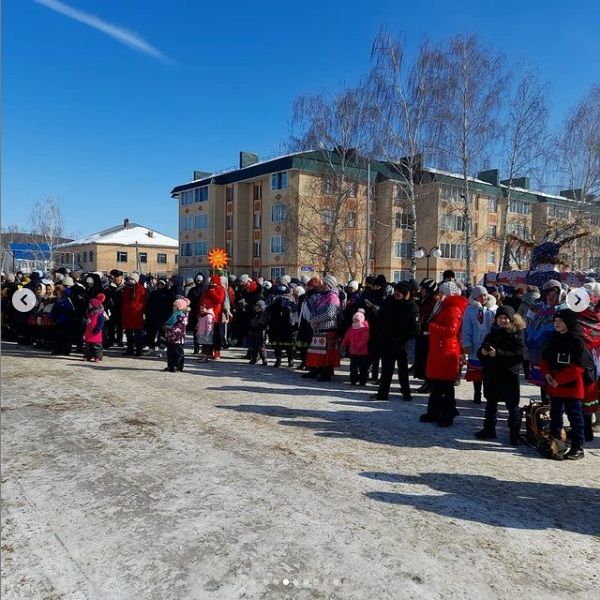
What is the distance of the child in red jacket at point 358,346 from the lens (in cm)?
884

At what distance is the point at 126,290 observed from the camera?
11.5 metres

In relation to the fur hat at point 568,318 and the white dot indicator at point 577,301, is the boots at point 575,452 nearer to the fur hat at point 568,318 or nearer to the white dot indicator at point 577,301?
the fur hat at point 568,318

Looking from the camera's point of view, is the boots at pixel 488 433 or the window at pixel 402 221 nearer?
the boots at pixel 488 433

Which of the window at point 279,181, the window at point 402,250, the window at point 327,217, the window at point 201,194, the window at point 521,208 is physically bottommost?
the window at point 402,250

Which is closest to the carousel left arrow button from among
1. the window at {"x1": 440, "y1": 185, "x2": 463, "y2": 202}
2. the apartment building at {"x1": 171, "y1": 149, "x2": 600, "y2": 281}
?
the apartment building at {"x1": 171, "y1": 149, "x2": 600, "y2": 281}

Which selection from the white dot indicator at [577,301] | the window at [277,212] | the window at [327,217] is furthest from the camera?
the window at [277,212]

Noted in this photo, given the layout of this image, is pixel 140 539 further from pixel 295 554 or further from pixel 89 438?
pixel 89 438

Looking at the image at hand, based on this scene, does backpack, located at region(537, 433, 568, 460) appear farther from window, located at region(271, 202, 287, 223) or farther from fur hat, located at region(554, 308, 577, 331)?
window, located at region(271, 202, 287, 223)

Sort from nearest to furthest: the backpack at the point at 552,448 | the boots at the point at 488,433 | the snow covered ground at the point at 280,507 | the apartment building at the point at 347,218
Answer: the snow covered ground at the point at 280,507
the backpack at the point at 552,448
the boots at the point at 488,433
the apartment building at the point at 347,218

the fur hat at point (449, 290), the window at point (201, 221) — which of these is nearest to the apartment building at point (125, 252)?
the window at point (201, 221)

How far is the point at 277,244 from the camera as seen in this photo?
1783 inches

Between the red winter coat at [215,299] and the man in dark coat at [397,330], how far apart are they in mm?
4171

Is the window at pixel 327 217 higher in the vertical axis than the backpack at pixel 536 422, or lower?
higher

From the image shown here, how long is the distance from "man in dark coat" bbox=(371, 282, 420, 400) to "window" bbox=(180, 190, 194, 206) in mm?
49068
